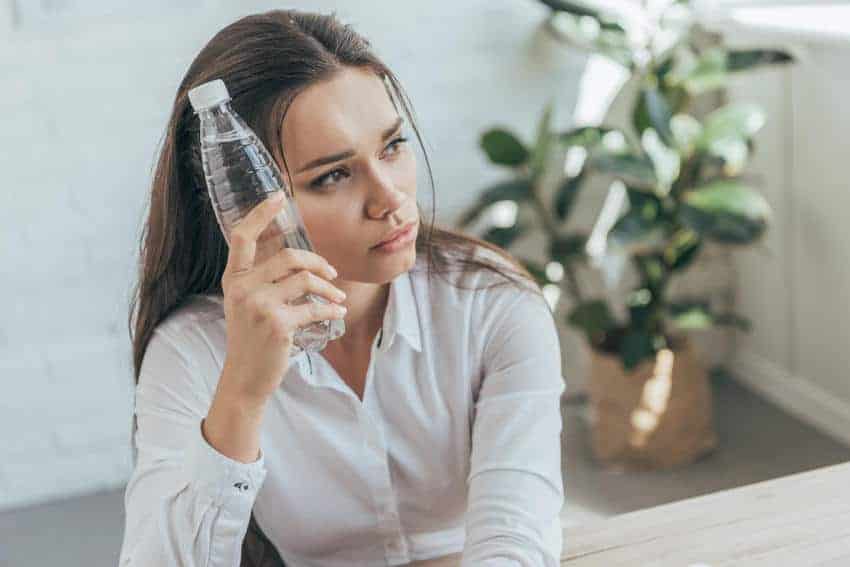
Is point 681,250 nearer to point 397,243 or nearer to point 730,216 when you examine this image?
point 730,216

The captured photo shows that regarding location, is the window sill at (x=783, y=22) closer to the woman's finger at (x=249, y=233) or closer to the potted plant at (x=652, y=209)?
the potted plant at (x=652, y=209)

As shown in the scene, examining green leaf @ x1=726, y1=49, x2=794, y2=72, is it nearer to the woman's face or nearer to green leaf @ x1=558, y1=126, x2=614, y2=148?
green leaf @ x1=558, y1=126, x2=614, y2=148

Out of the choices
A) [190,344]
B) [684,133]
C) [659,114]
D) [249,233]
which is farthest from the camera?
[684,133]

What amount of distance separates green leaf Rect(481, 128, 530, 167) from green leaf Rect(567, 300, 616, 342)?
15.7 inches

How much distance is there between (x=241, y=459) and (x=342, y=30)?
0.50 metres

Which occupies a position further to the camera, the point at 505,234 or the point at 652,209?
the point at 505,234

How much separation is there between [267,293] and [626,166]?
177 cm

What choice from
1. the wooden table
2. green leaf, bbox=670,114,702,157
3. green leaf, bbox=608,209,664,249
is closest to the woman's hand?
the wooden table

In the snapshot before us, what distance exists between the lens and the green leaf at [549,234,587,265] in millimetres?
2965

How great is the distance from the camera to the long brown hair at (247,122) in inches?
49.1

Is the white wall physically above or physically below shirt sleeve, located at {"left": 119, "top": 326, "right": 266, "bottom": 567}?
below

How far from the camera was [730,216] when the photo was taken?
2684 millimetres

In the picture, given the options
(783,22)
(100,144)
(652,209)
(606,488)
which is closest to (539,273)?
(652,209)

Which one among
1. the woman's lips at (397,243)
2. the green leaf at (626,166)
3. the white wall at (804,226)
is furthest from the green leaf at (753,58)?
the woman's lips at (397,243)
